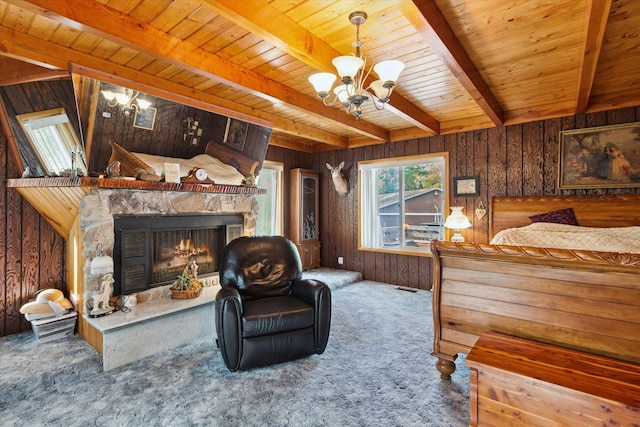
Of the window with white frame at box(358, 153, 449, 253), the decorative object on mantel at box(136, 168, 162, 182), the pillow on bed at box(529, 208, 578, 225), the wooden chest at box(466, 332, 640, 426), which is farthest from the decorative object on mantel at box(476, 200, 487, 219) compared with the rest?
the decorative object on mantel at box(136, 168, 162, 182)

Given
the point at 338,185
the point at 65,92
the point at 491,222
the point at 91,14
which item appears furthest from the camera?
the point at 338,185

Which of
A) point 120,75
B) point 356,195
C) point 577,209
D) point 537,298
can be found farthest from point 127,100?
point 577,209

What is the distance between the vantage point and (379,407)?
77.0 inches

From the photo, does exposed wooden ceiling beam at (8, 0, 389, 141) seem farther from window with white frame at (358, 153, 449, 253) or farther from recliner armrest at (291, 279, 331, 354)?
window with white frame at (358, 153, 449, 253)

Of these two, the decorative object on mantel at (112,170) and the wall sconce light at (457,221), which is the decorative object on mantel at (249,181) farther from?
the wall sconce light at (457,221)

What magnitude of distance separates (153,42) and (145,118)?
98 cm

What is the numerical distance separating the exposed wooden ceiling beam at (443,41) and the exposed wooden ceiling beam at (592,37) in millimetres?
695

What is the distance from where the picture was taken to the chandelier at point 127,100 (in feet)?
8.23

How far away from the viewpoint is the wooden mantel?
258 cm

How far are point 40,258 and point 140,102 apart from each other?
1977 millimetres

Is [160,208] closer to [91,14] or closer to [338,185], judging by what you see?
[91,14]

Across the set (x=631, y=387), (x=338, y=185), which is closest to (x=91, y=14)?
(x=631, y=387)

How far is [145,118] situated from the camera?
2.82 meters

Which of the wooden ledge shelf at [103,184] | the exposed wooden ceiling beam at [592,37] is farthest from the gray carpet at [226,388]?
the exposed wooden ceiling beam at [592,37]
